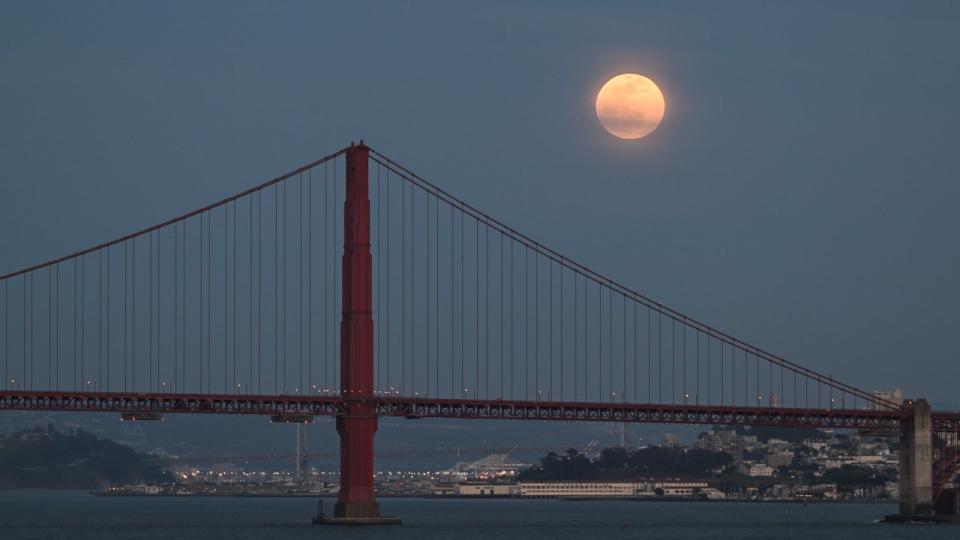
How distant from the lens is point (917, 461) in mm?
118125

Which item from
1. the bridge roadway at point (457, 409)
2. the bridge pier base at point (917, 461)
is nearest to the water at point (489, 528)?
the bridge pier base at point (917, 461)

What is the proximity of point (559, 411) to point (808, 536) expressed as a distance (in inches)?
566

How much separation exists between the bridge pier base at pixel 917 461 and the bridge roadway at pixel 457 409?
94 centimetres

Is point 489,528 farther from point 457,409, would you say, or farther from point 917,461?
point 917,461

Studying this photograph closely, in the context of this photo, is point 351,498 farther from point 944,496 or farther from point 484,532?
point 944,496

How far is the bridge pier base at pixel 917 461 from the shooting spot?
388 feet

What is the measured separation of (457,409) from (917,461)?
25958 millimetres

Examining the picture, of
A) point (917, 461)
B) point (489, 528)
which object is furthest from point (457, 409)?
point (917, 461)

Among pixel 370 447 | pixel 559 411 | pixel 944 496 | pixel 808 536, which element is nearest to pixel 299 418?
pixel 370 447

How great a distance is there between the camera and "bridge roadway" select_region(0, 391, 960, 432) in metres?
105

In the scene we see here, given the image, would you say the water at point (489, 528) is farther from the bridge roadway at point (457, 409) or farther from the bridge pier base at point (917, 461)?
the bridge roadway at point (457, 409)

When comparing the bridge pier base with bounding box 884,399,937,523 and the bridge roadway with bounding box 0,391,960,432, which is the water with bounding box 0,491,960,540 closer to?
the bridge pier base with bounding box 884,399,937,523

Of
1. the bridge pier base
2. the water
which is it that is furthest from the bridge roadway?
the water

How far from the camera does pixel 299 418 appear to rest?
10394 cm
